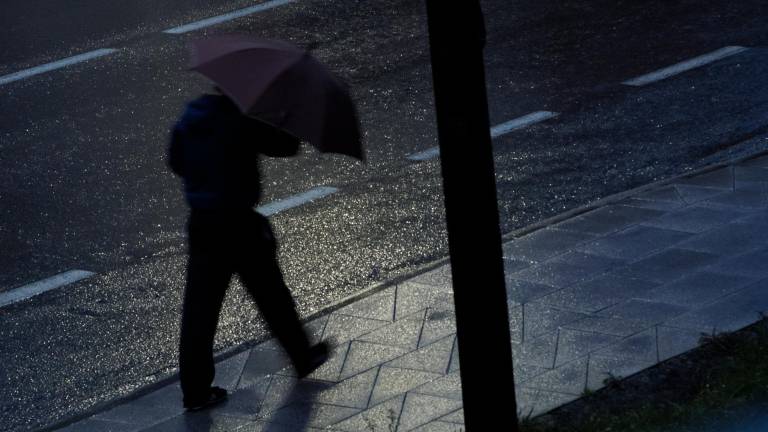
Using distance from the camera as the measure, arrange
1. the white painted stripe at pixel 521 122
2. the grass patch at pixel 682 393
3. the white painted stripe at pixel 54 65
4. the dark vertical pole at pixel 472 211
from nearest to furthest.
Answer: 1. the dark vertical pole at pixel 472 211
2. the grass patch at pixel 682 393
3. the white painted stripe at pixel 521 122
4. the white painted stripe at pixel 54 65

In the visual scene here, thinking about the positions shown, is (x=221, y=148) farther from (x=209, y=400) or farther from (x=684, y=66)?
(x=684, y=66)

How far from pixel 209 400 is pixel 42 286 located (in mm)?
2177

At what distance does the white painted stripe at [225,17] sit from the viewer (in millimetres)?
13344

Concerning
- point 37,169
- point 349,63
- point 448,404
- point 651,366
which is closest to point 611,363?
point 651,366

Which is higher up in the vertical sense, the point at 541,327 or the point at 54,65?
the point at 54,65

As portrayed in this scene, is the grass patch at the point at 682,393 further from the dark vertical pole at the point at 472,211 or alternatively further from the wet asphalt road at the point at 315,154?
the wet asphalt road at the point at 315,154

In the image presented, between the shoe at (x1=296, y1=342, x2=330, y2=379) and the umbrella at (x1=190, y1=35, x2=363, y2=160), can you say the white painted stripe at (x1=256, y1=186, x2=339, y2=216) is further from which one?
the umbrella at (x1=190, y1=35, x2=363, y2=160)

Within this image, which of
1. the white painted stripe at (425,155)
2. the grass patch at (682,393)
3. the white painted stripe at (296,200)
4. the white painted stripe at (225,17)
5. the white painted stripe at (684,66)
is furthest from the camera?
the white painted stripe at (225,17)

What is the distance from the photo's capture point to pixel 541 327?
6406mm

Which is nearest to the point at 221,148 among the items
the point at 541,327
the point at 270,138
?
the point at 270,138

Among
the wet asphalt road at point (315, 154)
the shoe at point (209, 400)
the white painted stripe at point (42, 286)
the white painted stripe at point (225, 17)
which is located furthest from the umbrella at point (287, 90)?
the white painted stripe at point (225, 17)

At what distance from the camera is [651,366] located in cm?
580

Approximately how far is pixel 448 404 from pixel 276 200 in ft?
11.5

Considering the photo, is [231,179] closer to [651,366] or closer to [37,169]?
[651,366]
